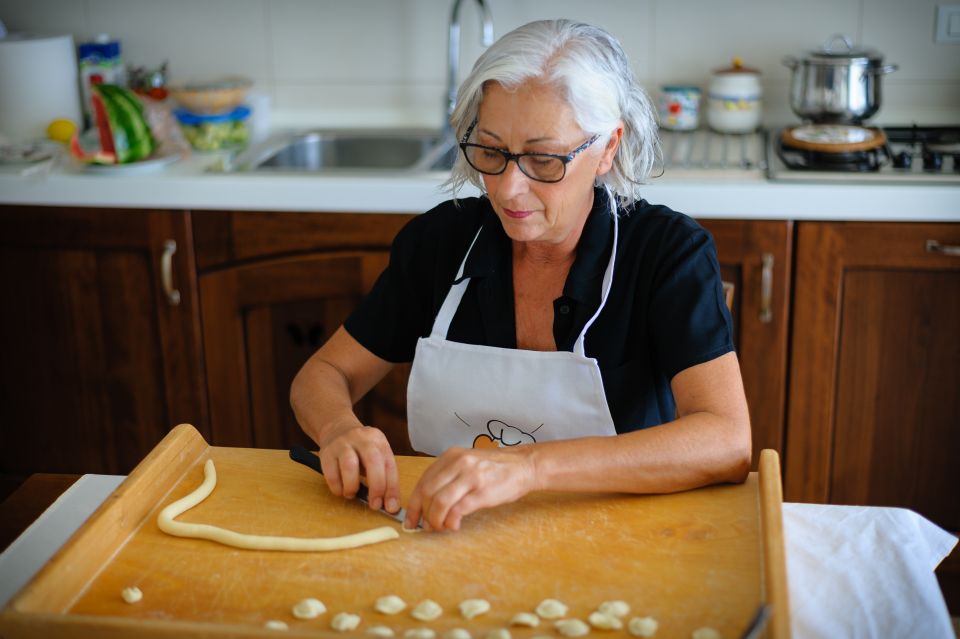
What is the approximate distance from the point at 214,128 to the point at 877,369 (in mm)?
1627

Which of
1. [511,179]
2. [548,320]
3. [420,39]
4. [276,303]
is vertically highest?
[420,39]

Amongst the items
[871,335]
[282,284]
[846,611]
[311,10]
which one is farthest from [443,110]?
[846,611]

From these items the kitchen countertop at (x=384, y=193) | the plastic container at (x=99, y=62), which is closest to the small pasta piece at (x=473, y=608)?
the kitchen countertop at (x=384, y=193)

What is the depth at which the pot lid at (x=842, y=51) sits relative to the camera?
2.40 meters

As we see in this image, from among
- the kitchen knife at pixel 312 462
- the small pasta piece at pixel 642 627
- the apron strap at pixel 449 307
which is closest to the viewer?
the small pasta piece at pixel 642 627

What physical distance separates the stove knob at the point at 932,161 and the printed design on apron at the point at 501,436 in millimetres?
1189

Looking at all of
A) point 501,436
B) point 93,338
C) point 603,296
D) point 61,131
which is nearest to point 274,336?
point 93,338

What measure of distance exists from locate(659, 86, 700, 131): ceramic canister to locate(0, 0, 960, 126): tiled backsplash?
0.41 feet

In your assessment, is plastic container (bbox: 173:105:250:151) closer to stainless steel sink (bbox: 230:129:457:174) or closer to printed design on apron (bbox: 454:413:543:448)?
stainless steel sink (bbox: 230:129:457:174)

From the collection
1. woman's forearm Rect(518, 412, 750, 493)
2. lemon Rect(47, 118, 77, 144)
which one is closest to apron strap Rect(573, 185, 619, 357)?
woman's forearm Rect(518, 412, 750, 493)

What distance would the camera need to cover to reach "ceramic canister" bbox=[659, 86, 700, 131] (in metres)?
2.65

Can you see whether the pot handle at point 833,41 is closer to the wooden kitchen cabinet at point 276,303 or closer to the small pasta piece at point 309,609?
the wooden kitchen cabinet at point 276,303

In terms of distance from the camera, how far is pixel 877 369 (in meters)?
2.30

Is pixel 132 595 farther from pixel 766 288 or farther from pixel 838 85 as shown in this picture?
pixel 838 85
